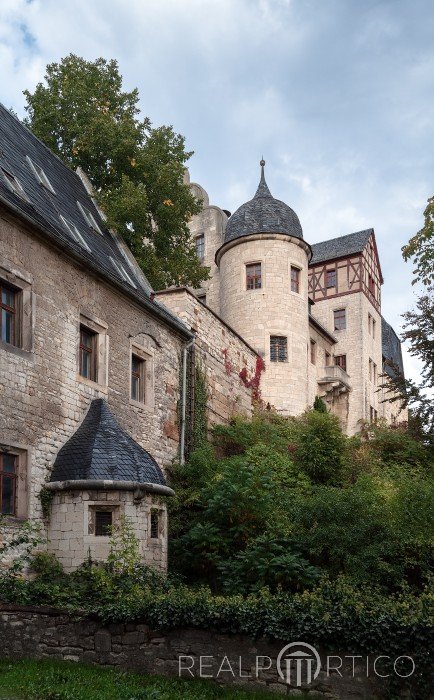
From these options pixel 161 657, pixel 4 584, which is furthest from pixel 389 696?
pixel 4 584

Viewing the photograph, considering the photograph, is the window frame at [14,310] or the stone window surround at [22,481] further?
the window frame at [14,310]

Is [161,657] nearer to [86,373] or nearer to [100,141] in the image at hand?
[86,373]

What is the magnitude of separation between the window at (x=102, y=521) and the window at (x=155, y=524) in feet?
3.84

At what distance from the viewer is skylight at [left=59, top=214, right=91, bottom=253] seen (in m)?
17.3

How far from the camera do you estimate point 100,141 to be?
82.9 feet

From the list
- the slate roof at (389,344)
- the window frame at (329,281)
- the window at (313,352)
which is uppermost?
the window frame at (329,281)

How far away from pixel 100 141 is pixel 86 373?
1124 cm

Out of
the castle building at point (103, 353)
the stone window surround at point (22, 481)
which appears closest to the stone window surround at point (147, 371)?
the castle building at point (103, 353)

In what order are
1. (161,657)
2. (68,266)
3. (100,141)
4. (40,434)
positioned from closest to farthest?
(161,657) < (40,434) < (68,266) < (100,141)

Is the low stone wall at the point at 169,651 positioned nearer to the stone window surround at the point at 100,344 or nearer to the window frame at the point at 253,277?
the stone window surround at the point at 100,344

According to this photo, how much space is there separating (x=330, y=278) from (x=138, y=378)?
929 inches

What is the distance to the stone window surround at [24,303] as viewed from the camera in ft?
46.2

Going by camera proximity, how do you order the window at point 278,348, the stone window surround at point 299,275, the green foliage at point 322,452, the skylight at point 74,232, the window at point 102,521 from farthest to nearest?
1. the stone window surround at point 299,275
2. the window at point 278,348
3. the green foliage at point 322,452
4. the skylight at point 74,232
5. the window at point 102,521

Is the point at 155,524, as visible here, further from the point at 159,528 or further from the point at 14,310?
the point at 14,310
